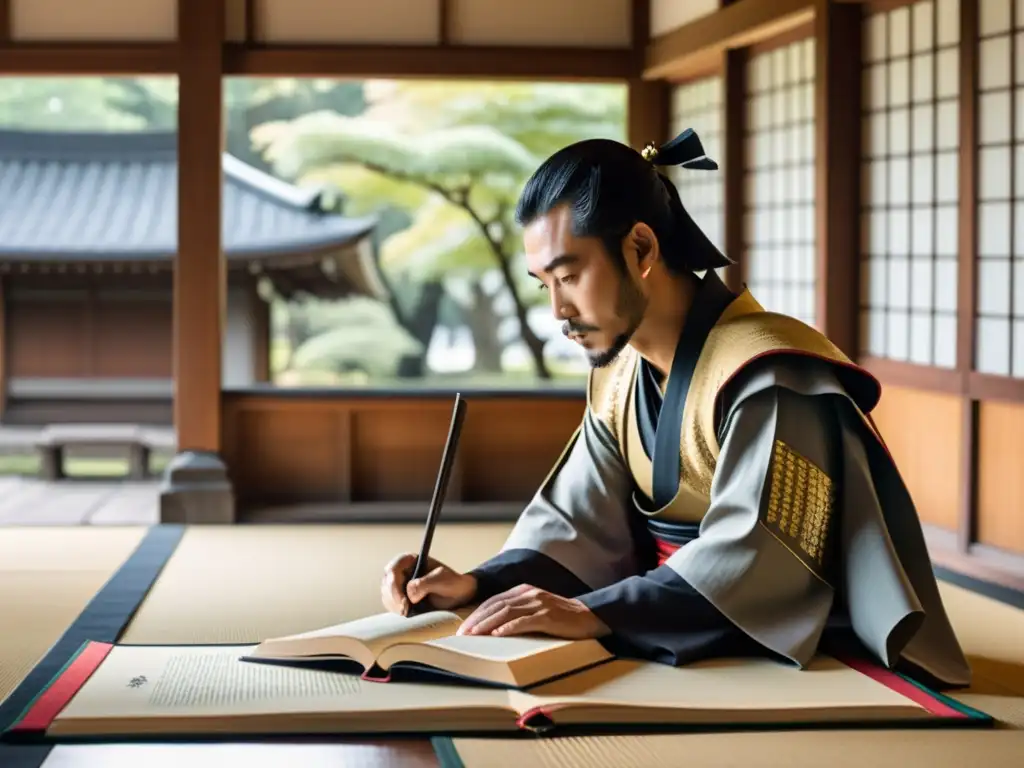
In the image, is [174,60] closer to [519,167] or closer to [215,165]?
[215,165]

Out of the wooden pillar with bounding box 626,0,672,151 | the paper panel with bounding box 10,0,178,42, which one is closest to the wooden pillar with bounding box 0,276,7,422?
the paper panel with bounding box 10,0,178,42

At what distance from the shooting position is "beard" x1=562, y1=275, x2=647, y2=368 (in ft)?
8.76

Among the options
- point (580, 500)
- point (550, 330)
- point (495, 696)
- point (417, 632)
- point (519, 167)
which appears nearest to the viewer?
point (495, 696)

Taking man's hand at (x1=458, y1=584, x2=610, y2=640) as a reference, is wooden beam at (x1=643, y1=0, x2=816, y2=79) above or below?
above

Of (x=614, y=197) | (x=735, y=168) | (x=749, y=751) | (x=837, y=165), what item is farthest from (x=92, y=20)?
(x=749, y=751)

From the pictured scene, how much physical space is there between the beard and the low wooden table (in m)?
6.94

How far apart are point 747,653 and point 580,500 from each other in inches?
20.4

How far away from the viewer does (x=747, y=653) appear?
8.66ft

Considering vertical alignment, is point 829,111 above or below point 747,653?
above

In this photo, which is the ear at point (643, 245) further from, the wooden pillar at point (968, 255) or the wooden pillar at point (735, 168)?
the wooden pillar at point (735, 168)

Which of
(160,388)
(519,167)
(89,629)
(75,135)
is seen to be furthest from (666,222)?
(519,167)

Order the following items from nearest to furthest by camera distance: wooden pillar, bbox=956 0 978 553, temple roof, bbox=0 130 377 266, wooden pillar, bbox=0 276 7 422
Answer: wooden pillar, bbox=956 0 978 553, temple roof, bbox=0 130 377 266, wooden pillar, bbox=0 276 7 422

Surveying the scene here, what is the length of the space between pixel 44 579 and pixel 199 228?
77.5 inches

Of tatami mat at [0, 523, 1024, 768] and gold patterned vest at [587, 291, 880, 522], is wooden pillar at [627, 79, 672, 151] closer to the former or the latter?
tatami mat at [0, 523, 1024, 768]
